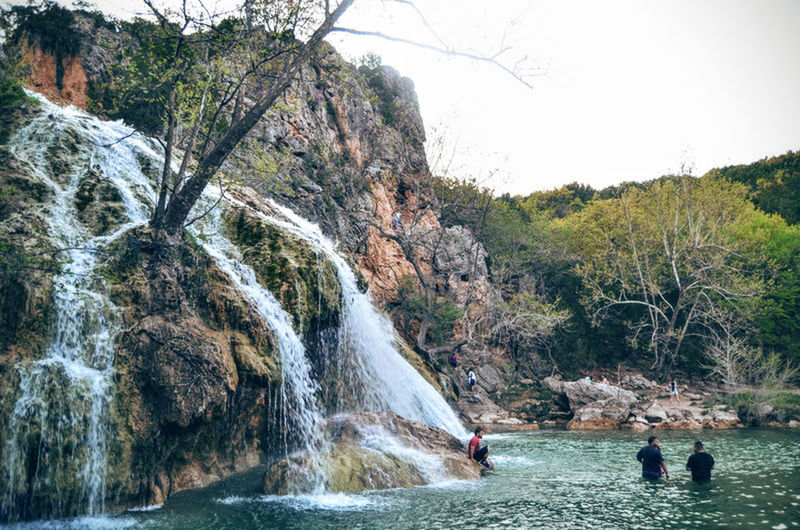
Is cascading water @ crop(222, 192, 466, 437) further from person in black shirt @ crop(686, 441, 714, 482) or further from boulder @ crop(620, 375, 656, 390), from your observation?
boulder @ crop(620, 375, 656, 390)

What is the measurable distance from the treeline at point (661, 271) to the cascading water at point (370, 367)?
475 inches

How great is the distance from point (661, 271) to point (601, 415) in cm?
1669

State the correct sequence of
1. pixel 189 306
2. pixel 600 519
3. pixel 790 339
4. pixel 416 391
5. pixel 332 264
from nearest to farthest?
pixel 600 519 < pixel 189 306 < pixel 332 264 < pixel 416 391 < pixel 790 339

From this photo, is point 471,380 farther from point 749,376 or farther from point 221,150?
point 221,150

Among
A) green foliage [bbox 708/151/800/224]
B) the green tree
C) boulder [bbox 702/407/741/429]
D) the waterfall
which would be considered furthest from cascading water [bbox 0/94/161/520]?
green foliage [bbox 708/151/800/224]

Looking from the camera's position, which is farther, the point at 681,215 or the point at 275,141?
the point at 681,215

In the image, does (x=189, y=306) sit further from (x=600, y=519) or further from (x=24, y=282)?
(x=600, y=519)

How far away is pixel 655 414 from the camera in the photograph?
78.3 ft

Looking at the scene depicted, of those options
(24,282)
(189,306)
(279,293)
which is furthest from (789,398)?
(24,282)

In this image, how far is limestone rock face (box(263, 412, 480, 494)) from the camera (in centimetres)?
1027

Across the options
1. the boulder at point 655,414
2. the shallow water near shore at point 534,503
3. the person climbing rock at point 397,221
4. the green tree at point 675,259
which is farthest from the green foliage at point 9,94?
the green tree at point 675,259

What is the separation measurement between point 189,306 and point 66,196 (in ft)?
13.7

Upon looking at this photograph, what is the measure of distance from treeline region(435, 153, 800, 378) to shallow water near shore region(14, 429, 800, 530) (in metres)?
16.7

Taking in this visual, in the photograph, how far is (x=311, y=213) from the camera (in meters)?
26.8
